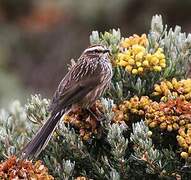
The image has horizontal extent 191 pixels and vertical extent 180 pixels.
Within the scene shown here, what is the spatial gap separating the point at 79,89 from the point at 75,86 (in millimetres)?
38

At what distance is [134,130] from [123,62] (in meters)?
0.76

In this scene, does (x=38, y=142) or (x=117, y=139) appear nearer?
(x=117, y=139)

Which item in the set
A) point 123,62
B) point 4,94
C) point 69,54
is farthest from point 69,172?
point 69,54

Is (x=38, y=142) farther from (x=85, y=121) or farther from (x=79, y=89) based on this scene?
(x=79, y=89)

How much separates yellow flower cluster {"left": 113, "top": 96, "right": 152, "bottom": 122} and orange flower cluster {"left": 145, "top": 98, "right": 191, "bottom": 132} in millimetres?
148

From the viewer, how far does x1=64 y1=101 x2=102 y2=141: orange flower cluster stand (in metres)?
4.96

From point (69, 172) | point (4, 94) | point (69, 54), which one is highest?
point (69, 54)

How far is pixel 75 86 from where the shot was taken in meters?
5.75

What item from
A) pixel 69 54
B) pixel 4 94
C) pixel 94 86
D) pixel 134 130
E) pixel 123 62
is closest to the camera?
pixel 134 130

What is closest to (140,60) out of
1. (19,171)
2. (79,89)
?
(79,89)

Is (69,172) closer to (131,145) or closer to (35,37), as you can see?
(131,145)

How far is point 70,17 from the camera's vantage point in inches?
642

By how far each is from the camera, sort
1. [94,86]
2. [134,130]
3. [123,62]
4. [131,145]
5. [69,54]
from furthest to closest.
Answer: [69,54], [94,86], [123,62], [131,145], [134,130]

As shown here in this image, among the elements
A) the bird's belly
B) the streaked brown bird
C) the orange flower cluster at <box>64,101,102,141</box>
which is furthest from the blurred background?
the orange flower cluster at <box>64,101,102,141</box>
